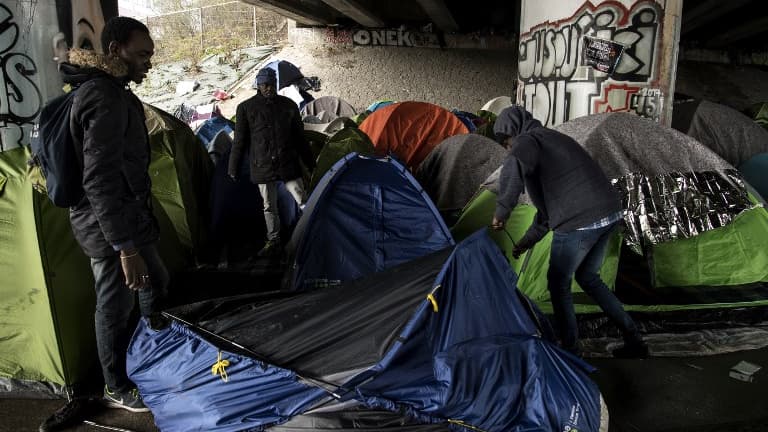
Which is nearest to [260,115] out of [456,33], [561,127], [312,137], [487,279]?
[312,137]

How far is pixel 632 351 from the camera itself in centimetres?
353

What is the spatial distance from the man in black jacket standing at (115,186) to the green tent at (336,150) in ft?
8.52

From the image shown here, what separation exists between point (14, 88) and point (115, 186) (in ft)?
5.61

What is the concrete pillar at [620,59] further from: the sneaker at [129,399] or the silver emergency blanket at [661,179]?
the sneaker at [129,399]

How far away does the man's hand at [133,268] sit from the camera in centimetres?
247

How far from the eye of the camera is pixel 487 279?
2.66 meters

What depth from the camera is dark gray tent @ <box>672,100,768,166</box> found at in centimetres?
534

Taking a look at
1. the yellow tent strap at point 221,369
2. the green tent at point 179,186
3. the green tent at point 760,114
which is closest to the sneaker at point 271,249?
the green tent at point 179,186

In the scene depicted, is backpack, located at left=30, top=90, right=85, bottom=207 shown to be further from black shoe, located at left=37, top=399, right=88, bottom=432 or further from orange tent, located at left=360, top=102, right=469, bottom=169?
orange tent, located at left=360, top=102, right=469, bottom=169

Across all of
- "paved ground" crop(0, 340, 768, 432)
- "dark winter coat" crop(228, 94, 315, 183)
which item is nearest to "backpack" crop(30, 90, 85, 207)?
"paved ground" crop(0, 340, 768, 432)

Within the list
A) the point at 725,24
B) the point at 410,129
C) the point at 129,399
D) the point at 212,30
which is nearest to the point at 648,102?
the point at 410,129

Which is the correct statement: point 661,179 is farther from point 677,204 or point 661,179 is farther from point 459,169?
point 459,169

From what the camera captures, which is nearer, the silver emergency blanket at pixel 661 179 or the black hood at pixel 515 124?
the black hood at pixel 515 124

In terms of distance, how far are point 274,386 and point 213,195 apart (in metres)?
3.24
